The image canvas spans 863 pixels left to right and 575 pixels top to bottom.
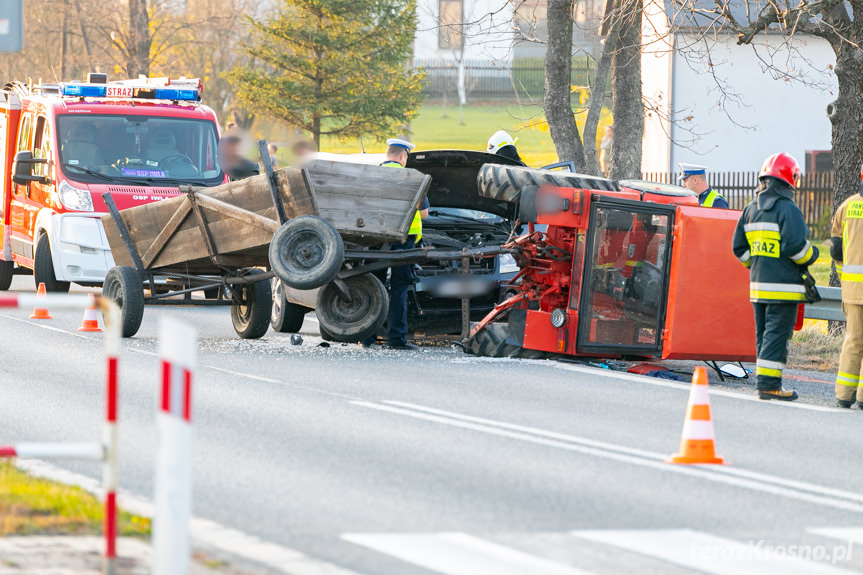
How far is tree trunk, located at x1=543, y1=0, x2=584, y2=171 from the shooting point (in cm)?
2020

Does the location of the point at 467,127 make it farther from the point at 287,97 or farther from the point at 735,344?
the point at 735,344

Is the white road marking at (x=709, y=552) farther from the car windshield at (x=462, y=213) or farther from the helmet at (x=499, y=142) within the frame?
the helmet at (x=499, y=142)

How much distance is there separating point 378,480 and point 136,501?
1311 millimetres

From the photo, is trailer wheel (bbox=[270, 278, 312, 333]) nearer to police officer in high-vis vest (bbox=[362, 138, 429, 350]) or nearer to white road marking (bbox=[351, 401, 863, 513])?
police officer in high-vis vest (bbox=[362, 138, 429, 350])

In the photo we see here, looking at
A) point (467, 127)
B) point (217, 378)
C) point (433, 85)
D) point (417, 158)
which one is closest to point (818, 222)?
point (417, 158)

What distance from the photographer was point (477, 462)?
7.93 metres

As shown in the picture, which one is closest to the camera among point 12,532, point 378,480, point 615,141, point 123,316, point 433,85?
point 12,532

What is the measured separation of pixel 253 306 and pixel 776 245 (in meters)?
5.64

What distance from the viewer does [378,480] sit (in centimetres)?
738

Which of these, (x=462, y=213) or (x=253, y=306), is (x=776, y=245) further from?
(x=253, y=306)

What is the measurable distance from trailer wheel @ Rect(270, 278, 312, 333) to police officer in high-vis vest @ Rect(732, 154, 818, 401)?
5484 mm

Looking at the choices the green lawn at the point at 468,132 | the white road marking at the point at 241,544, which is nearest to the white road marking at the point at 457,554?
→ the white road marking at the point at 241,544

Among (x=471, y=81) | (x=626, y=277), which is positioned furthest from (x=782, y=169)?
(x=471, y=81)

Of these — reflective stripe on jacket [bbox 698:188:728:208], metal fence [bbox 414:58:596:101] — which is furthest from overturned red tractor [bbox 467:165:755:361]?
metal fence [bbox 414:58:596:101]
